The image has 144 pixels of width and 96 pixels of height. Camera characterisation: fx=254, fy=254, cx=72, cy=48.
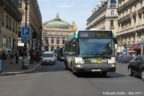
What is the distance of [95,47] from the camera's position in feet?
47.4

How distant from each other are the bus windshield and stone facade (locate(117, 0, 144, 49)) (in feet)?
116

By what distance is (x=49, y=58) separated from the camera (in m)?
33.8

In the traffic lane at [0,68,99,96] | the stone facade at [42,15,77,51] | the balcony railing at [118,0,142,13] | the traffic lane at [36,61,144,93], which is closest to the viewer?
the traffic lane at [0,68,99,96]

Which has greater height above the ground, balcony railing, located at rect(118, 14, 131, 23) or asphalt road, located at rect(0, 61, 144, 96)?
balcony railing, located at rect(118, 14, 131, 23)

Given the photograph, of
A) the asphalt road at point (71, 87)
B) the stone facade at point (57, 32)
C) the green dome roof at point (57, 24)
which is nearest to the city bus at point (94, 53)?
the asphalt road at point (71, 87)

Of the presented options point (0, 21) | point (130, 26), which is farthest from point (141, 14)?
point (0, 21)

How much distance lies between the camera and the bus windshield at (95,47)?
1439cm

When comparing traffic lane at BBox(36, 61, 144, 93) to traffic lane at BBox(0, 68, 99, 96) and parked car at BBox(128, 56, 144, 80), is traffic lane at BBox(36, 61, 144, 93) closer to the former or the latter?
parked car at BBox(128, 56, 144, 80)

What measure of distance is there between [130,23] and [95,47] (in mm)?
44755

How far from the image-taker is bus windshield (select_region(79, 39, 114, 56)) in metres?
14.4

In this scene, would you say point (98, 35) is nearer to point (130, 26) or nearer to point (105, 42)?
point (105, 42)

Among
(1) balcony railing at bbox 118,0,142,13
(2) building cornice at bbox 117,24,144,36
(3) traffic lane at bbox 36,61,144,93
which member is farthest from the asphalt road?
(1) balcony railing at bbox 118,0,142,13

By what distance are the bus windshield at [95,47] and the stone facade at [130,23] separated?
35.3m

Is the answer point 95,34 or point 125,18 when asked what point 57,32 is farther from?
point 95,34
